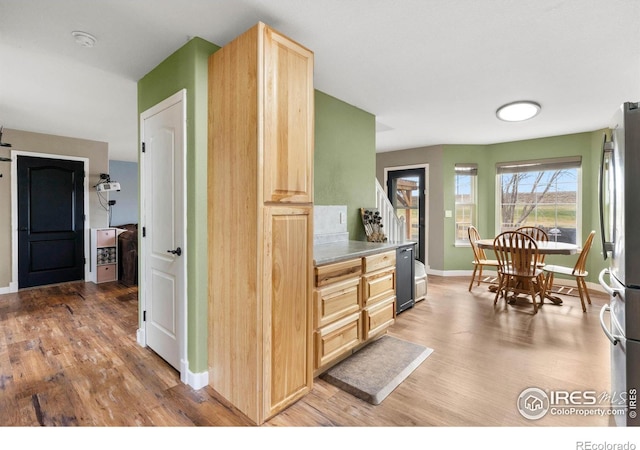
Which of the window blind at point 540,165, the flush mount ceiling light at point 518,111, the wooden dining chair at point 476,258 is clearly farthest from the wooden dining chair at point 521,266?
the window blind at point 540,165

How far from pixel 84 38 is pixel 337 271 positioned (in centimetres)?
242

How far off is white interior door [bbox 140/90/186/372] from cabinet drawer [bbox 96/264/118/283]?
323 centimetres

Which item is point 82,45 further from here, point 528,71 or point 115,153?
point 115,153

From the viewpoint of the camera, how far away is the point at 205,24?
201 centimetres

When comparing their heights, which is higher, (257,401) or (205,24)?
(205,24)

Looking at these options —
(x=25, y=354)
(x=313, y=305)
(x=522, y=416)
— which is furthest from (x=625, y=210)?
(x=25, y=354)

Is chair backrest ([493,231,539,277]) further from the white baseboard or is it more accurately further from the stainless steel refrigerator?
the white baseboard

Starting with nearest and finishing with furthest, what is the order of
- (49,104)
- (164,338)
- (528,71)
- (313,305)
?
(313,305) < (164,338) < (528,71) < (49,104)

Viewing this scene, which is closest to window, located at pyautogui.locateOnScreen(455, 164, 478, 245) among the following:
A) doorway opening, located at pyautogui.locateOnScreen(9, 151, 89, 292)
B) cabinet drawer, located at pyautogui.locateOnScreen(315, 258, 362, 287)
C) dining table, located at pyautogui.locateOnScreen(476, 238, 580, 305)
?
dining table, located at pyautogui.locateOnScreen(476, 238, 580, 305)

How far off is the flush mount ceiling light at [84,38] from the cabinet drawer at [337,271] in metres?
2.25

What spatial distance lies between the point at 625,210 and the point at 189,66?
2.71 meters

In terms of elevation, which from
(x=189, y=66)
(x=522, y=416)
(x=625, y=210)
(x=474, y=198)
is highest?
(x=189, y=66)

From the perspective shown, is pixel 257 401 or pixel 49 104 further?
pixel 49 104

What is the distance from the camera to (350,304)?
2480 mm
